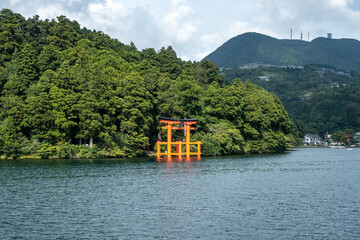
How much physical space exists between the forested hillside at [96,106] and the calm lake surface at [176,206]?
1908 cm

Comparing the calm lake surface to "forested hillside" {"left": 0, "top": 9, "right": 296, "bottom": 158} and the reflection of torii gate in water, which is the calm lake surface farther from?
the reflection of torii gate in water

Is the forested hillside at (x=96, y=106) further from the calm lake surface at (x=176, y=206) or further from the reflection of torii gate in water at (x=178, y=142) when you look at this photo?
the calm lake surface at (x=176, y=206)

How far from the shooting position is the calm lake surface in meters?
20.3

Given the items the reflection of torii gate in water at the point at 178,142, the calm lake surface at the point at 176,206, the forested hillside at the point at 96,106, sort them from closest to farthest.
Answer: the calm lake surface at the point at 176,206, the forested hillside at the point at 96,106, the reflection of torii gate in water at the point at 178,142

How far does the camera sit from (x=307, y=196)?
29922 mm

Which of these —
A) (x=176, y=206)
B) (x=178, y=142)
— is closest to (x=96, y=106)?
(x=178, y=142)

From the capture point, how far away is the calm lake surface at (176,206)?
20.3 meters

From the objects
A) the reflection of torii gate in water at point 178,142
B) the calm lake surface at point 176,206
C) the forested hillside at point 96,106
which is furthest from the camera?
the reflection of torii gate in water at point 178,142

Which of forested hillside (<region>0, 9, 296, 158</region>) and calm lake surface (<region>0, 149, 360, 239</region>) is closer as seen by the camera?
calm lake surface (<region>0, 149, 360, 239</region>)

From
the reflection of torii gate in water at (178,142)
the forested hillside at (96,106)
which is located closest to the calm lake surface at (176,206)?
the forested hillside at (96,106)

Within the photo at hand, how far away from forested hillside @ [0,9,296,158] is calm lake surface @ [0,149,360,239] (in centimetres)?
1908

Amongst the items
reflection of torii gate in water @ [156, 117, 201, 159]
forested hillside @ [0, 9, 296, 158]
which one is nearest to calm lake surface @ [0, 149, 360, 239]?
forested hillside @ [0, 9, 296, 158]

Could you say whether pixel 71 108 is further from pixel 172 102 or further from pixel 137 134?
pixel 172 102

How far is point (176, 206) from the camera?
1036 inches
